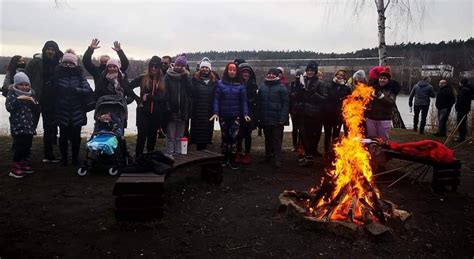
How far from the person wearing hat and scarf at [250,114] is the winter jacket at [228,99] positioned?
1.87 ft

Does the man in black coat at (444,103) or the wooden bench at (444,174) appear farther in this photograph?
the man in black coat at (444,103)

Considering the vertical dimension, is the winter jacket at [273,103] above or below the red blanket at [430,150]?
above

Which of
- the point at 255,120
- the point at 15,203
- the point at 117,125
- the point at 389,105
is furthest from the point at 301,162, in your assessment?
the point at 15,203

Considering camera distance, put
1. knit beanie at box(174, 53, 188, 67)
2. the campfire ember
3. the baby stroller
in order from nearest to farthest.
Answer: the campfire ember < the baby stroller < knit beanie at box(174, 53, 188, 67)

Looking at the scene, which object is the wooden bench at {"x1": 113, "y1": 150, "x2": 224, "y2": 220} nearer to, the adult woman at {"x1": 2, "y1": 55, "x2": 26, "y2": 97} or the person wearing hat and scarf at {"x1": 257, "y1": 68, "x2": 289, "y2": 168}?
the person wearing hat and scarf at {"x1": 257, "y1": 68, "x2": 289, "y2": 168}

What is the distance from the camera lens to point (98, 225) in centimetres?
448

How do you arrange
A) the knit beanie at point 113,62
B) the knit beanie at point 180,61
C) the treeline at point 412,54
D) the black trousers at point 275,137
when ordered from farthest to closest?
1. the treeline at point 412,54
2. the black trousers at point 275,137
3. the knit beanie at point 180,61
4. the knit beanie at point 113,62

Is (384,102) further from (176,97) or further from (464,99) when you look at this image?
(464,99)

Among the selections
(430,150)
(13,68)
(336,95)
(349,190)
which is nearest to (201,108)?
(336,95)

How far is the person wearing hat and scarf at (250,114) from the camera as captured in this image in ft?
26.2

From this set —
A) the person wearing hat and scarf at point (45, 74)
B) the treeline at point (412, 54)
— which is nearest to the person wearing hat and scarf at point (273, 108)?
the person wearing hat and scarf at point (45, 74)

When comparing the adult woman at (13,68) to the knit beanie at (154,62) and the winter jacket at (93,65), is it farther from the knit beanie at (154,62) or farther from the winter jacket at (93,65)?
the knit beanie at (154,62)

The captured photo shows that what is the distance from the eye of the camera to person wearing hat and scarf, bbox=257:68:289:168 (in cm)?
765

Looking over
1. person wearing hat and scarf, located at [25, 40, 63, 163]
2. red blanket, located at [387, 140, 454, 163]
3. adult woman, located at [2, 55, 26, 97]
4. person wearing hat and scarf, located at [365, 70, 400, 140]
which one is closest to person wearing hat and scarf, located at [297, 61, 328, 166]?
person wearing hat and scarf, located at [365, 70, 400, 140]
